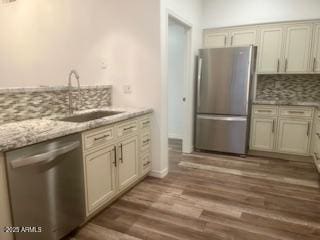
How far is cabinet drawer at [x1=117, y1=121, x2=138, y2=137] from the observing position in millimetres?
2424

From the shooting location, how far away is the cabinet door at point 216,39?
13.3 feet

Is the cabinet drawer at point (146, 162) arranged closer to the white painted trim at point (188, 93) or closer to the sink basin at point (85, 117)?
the sink basin at point (85, 117)

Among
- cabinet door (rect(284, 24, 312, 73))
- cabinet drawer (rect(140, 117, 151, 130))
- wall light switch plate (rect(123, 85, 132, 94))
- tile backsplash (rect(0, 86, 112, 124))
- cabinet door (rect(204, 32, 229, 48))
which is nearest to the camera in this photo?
tile backsplash (rect(0, 86, 112, 124))

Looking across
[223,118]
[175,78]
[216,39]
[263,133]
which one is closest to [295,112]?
[263,133]

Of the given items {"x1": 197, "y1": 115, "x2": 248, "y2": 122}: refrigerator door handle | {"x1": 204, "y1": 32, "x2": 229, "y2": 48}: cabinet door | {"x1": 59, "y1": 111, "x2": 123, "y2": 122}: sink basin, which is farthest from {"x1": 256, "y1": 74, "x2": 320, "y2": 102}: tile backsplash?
{"x1": 59, "y1": 111, "x2": 123, "y2": 122}: sink basin

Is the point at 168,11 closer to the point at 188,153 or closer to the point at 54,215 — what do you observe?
the point at 188,153

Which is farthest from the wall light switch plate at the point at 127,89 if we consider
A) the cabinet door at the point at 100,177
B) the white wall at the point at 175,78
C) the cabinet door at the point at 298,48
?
the cabinet door at the point at 298,48

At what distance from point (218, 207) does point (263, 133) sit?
1.93 meters

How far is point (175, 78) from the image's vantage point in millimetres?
4883

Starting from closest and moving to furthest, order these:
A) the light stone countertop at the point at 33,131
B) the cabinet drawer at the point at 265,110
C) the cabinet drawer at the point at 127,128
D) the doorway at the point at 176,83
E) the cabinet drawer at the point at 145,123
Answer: the light stone countertop at the point at 33,131
the cabinet drawer at the point at 127,128
the cabinet drawer at the point at 145,123
the cabinet drawer at the point at 265,110
the doorway at the point at 176,83

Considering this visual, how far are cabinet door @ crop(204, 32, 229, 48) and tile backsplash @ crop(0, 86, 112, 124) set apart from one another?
7.46ft

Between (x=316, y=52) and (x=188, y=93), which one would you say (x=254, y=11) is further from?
(x=188, y=93)

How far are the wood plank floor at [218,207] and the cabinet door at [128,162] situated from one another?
18cm

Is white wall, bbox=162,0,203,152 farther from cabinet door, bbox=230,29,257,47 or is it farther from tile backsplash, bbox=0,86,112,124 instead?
tile backsplash, bbox=0,86,112,124
